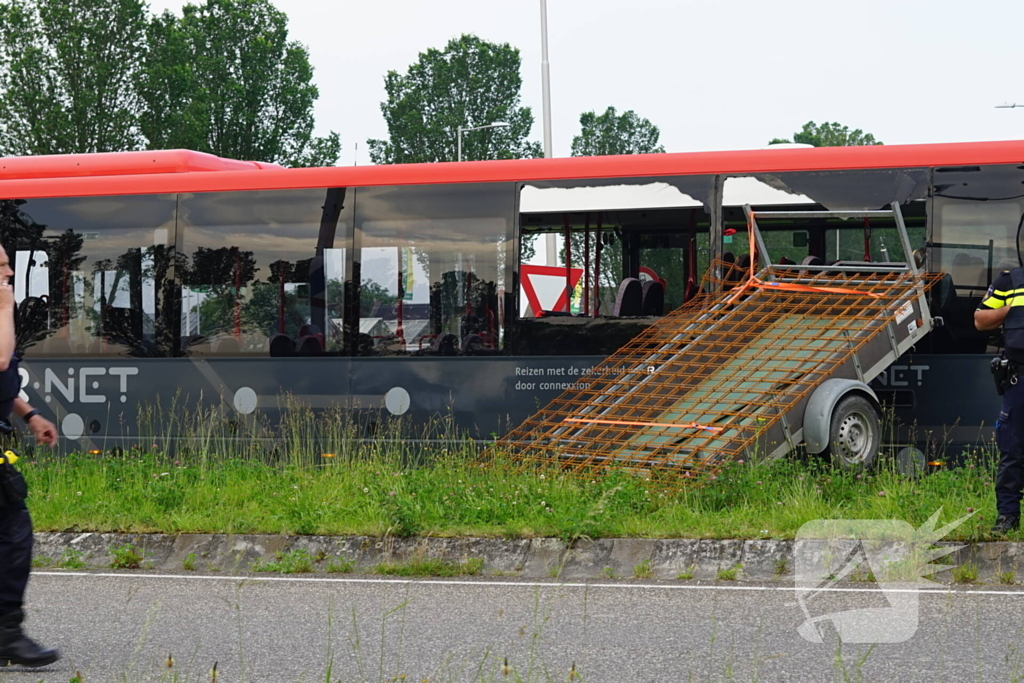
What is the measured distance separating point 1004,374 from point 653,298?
4616mm

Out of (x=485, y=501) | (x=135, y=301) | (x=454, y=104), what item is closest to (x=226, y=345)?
(x=135, y=301)

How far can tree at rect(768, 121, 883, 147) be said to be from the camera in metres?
103

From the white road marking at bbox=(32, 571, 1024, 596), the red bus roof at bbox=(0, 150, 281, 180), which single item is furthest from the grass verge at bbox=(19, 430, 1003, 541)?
the red bus roof at bbox=(0, 150, 281, 180)

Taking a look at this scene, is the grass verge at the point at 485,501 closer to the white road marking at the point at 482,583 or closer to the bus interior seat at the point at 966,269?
the white road marking at the point at 482,583

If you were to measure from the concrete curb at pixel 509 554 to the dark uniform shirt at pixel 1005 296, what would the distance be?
1.25 metres

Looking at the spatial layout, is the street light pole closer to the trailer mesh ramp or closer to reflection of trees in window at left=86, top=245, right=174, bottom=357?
reflection of trees in window at left=86, top=245, right=174, bottom=357

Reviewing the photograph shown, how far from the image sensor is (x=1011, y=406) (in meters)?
8.86

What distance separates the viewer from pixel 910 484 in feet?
33.6

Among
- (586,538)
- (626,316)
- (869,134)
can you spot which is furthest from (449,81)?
(586,538)

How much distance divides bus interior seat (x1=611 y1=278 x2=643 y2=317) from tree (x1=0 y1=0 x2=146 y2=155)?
28.5 meters

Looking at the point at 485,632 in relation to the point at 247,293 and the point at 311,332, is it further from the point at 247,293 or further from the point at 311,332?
the point at 247,293

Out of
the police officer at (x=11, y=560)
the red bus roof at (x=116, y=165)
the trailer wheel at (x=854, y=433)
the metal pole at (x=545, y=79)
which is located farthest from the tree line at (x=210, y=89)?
the police officer at (x=11, y=560)

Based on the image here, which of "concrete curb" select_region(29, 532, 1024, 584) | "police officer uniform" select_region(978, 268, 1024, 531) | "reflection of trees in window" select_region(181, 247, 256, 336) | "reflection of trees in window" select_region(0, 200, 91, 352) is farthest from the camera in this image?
"reflection of trees in window" select_region(0, 200, 91, 352)

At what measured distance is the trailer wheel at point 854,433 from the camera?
11.1 m
